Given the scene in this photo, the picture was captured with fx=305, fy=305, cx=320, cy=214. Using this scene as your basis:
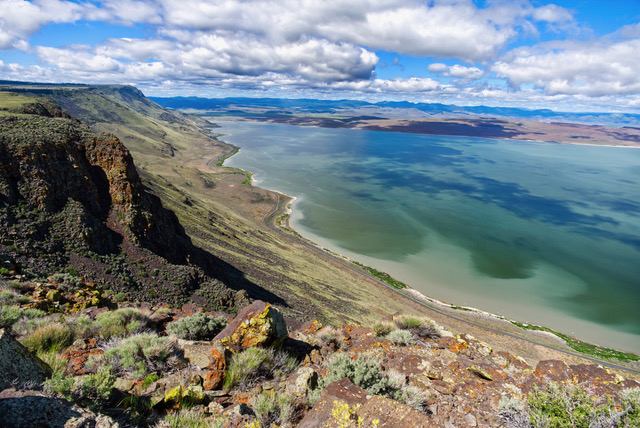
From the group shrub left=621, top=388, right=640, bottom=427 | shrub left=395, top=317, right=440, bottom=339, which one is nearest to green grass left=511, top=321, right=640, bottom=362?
shrub left=395, top=317, right=440, bottom=339

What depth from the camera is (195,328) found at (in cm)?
948

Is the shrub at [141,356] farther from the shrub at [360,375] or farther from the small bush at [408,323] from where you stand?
the small bush at [408,323]

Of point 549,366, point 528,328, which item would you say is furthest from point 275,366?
point 528,328

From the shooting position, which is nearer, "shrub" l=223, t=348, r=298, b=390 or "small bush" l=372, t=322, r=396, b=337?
"shrub" l=223, t=348, r=298, b=390

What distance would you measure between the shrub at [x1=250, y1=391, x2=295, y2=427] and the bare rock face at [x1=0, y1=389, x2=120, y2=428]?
2.45 metres

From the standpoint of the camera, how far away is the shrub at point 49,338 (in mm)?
6685

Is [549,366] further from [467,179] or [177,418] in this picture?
[467,179]

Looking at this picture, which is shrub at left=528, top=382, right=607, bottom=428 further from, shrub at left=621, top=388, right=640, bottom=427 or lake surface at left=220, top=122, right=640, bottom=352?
lake surface at left=220, top=122, right=640, bottom=352

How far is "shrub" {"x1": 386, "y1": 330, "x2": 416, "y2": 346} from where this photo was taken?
1084 cm

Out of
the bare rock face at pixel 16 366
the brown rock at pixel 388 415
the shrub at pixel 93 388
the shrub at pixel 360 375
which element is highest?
the bare rock face at pixel 16 366

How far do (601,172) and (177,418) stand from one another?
201 meters

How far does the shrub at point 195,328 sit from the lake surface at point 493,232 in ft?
127

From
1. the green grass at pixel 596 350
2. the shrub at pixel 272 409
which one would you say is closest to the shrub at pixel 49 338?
the shrub at pixel 272 409

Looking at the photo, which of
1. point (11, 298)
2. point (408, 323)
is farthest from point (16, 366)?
point (408, 323)
